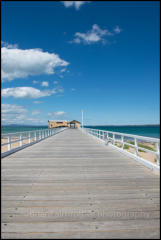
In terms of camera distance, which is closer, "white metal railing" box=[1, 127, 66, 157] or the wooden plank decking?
the wooden plank decking

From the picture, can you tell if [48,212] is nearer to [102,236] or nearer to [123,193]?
[102,236]

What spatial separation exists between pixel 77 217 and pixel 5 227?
1025mm

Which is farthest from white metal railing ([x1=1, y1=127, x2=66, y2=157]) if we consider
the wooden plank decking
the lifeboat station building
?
the lifeboat station building

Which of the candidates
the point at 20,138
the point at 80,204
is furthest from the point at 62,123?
the point at 80,204

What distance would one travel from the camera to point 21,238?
2.26 meters

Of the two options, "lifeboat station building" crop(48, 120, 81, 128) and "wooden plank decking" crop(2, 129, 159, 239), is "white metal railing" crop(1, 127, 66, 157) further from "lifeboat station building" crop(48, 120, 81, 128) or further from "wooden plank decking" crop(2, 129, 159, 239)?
"lifeboat station building" crop(48, 120, 81, 128)

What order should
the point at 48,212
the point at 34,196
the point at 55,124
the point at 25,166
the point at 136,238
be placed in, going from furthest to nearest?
the point at 55,124, the point at 25,166, the point at 34,196, the point at 48,212, the point at 136,238

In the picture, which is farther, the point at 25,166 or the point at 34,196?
the point at 25,166

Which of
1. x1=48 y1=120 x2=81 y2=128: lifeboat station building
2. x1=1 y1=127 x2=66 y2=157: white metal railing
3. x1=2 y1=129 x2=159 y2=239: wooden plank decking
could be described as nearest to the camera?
x1=2 y1=129 x2=159 y2=239: wooden plank decking

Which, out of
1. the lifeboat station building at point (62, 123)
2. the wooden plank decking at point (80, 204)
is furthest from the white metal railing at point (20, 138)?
the lifeboat station building at point (62, 123)

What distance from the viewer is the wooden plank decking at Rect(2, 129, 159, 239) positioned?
2408 mm

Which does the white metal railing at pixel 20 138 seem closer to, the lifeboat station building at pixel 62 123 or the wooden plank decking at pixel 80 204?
the wooden plank decking at pixel 80 204

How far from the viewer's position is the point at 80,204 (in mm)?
3150

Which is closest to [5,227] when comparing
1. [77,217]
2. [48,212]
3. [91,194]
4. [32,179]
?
[48,212]
